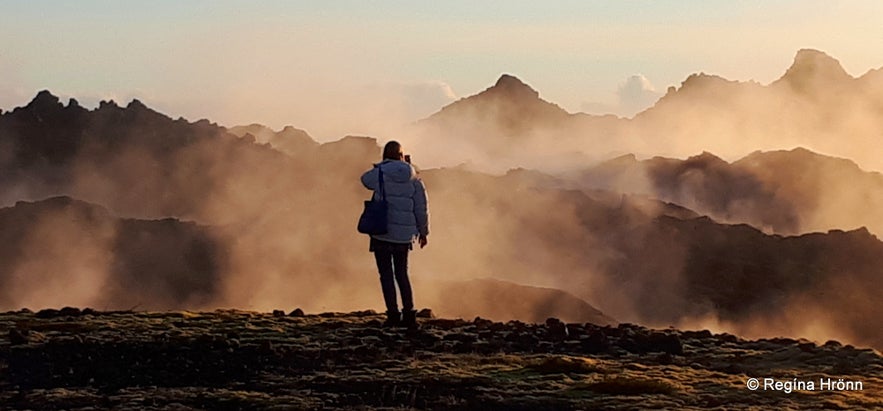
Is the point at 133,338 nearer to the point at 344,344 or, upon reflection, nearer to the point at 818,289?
the point at 344,344

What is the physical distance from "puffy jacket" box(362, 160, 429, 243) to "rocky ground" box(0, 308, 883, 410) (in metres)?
1.62

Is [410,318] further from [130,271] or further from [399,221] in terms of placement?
[130,271]

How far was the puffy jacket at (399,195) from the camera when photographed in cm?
2089

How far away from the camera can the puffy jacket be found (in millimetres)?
20891

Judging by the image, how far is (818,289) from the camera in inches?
6978

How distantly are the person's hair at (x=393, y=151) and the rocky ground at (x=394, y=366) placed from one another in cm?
287

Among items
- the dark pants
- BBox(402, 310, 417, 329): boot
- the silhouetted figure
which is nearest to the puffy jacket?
the silhouetted figure

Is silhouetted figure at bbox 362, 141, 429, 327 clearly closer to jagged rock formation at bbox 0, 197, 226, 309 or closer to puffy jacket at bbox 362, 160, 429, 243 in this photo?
puffy jacket at bbox 362, 160, 429, 243

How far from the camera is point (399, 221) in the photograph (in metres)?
21.0

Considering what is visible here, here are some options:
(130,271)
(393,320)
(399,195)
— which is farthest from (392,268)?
(130,271)

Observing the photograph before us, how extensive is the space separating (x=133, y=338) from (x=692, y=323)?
15326cm

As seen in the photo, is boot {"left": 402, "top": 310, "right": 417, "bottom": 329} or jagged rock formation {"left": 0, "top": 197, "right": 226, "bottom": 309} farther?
jagged rock formation {"left": 0, "top": 197, "right": 226, "bottom": 309}

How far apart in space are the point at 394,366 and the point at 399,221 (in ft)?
12.2

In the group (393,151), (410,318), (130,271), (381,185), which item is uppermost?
(130,271)
